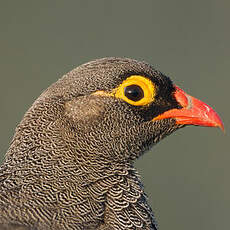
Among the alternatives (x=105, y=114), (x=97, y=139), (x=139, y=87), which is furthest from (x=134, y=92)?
(x=97, y=139)

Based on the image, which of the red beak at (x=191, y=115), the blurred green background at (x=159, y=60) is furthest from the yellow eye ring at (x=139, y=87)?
the blurred green background at (x=159, y=60)

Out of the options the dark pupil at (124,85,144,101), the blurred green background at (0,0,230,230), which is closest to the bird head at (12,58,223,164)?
the dark pupil at (124,85,144,101)

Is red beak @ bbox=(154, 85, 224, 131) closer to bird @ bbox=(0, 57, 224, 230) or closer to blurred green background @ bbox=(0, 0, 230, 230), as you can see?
bird @ bbox=(0, 57, 224, 230)

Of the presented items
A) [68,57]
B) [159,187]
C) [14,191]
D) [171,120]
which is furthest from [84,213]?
[68,57]

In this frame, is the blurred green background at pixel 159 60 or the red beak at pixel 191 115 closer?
the red beak at pixel 191 115

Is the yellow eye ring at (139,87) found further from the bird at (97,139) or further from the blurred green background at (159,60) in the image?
the blurred green background at (159,60)

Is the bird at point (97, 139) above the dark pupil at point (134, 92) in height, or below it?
below

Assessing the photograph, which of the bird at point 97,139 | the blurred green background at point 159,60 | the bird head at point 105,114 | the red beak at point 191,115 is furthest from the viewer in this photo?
the blurred green background at point 159,60

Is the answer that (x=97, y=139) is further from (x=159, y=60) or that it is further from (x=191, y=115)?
(x=159, y=60)
